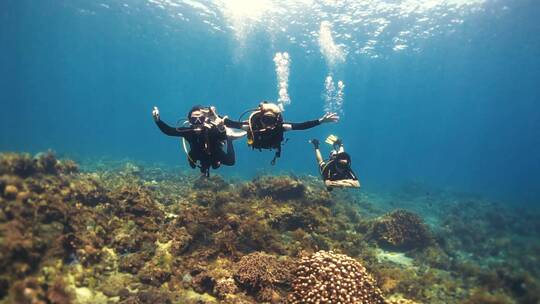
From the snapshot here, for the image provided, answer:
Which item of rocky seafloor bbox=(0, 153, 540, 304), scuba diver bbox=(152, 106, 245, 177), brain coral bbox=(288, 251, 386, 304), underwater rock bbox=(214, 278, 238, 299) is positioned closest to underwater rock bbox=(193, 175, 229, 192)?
rocky seafloor bbox=(0, 153, 540, 304)

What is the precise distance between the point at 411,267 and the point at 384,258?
97 cm

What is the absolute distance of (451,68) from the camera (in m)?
67.3

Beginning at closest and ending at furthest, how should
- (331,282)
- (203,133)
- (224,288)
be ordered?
1. (331,282)
2. (224,288)
3. (203,133)

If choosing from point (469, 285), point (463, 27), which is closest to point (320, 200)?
point (469, 285)

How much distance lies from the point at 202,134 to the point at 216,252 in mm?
3316

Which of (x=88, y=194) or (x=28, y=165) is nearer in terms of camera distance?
(x=88, y=194)

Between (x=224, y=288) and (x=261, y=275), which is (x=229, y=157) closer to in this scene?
(x=261, y=275)

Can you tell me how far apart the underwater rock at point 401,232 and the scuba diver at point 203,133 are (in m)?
8.81

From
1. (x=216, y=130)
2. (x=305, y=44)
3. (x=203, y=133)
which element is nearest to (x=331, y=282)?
(x=216, y=130)

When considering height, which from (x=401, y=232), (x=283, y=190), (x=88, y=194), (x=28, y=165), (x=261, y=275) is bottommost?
(x=401, y=232)

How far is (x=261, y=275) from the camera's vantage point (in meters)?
7.89

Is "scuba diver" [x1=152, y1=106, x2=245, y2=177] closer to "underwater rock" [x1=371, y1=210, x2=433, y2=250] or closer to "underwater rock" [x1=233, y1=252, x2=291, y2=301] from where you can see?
"underwater rock" [x1=233, y1=252, x2=291, y2=301]

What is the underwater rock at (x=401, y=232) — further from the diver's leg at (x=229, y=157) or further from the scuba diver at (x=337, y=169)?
the diver's leg at (x=229, y=157)

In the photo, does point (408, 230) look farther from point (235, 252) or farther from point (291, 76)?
point (291, 76)
